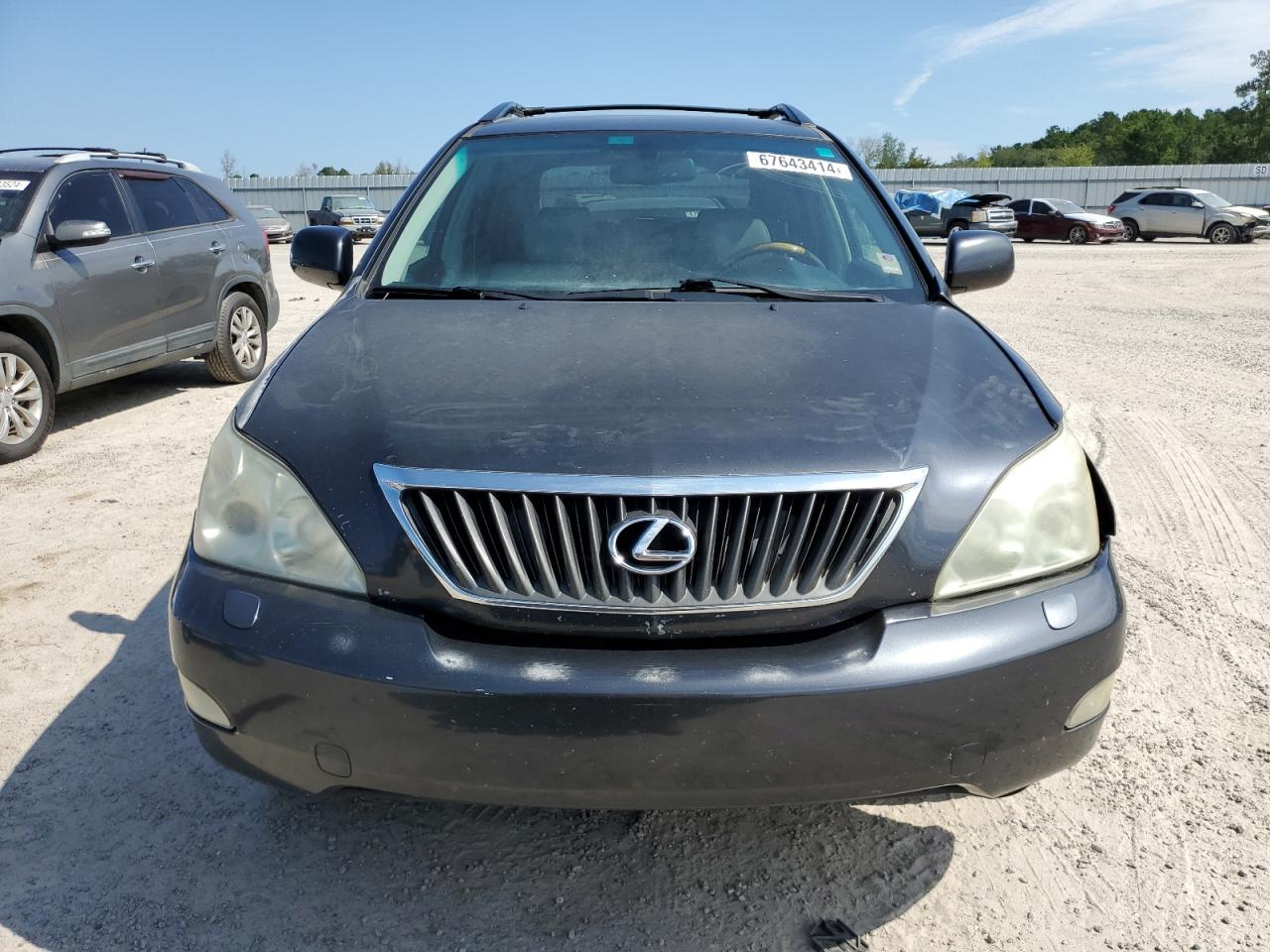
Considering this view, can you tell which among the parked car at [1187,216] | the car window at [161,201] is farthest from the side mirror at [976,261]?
the parked car at [1187,216]

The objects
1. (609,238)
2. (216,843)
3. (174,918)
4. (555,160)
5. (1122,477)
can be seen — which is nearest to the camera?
(174,918)

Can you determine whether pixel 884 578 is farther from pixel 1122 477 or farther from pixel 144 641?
pixel 1122 477

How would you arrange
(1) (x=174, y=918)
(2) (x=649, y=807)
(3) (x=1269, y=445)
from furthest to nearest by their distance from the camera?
(3) (x=1269, y=445) → (1) (x=174, y=918) → (2) (x=649, y=807)

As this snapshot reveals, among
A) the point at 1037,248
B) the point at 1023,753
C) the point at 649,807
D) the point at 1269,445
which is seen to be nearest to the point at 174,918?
the point at 649,807

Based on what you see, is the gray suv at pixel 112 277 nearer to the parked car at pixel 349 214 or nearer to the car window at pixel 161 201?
the car window at pixel 161 201

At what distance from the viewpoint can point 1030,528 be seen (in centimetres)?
199

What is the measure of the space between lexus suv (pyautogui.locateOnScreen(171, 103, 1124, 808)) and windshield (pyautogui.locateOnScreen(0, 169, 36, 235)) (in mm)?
4850

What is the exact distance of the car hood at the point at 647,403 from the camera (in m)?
1.89

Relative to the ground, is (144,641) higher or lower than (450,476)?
lower

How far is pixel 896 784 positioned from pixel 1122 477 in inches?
156

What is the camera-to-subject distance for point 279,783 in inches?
77.6

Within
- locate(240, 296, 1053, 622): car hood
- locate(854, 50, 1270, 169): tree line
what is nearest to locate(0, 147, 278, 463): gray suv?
locate(240, 296, 1053, 622): car hood

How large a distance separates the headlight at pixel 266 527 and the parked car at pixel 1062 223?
3002 centimetres

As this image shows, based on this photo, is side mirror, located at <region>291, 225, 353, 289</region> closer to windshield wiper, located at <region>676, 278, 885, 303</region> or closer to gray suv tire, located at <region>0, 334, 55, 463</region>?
windshield wiper, located at <region>676, 278, 885, 303</region>
